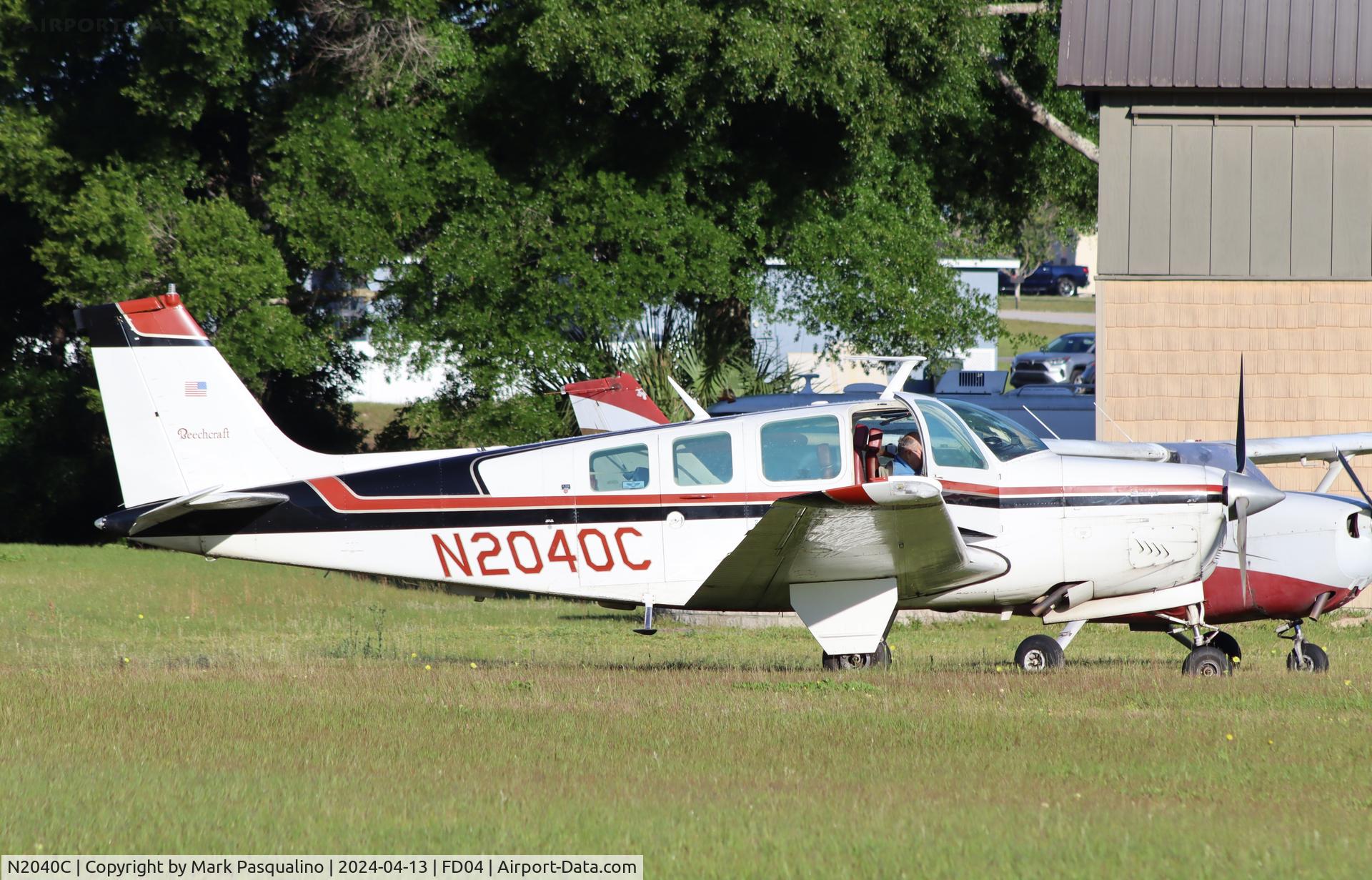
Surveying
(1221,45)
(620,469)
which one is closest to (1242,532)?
(620,469)

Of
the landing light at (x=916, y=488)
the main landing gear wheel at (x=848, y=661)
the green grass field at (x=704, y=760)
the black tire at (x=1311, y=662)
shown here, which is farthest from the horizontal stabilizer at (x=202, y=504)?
the black tire at (x=1311, y=662)

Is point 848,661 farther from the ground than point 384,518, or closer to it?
closer to it

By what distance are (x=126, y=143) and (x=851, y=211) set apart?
1044 cm

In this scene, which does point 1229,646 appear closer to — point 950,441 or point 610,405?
point 950,441

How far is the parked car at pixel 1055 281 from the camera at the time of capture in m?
73.6

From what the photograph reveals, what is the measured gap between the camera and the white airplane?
394 inches

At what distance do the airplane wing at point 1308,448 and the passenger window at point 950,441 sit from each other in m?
5.41

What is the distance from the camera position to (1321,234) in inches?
677

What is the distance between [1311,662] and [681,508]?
489 cm

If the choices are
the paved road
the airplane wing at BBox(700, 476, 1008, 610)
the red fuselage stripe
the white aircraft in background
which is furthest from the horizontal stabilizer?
the paved road

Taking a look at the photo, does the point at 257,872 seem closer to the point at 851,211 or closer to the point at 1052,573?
the point at 1052,573

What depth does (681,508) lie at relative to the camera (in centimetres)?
1017

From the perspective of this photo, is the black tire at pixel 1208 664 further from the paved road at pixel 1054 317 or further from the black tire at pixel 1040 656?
the paved road at pixel 1054 317

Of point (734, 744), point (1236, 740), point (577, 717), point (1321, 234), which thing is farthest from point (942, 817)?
point (1321, 234)
